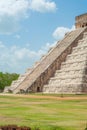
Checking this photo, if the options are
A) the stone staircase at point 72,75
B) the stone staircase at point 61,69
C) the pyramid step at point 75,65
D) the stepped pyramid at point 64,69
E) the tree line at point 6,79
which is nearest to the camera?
the stone staircase at point 72,75

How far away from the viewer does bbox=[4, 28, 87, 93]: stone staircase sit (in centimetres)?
5762

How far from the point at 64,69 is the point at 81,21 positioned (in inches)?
734

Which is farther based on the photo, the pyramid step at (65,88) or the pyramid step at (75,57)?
the pyramid step at (75,57)

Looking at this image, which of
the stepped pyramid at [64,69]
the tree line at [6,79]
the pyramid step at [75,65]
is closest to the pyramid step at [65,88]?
the stepped pyramid at [64,69]

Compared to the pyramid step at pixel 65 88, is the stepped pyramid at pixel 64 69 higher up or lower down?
higher up

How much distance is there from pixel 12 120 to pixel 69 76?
3727cm

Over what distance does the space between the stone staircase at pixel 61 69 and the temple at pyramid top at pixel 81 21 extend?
3209mm

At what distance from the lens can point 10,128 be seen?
17.3 metres

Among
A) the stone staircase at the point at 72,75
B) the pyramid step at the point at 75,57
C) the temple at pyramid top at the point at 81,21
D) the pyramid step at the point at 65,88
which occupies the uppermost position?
the temple at pyramid top at the point at 81,21

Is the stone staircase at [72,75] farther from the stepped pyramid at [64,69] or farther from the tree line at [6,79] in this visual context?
the tree line at [6,79]

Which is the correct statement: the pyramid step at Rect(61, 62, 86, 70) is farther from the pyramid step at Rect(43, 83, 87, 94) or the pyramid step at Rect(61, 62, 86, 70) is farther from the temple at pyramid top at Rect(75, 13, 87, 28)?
the temple at pyramid top at Rect(75, 13, 87, 28)

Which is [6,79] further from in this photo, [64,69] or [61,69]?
[64,69]

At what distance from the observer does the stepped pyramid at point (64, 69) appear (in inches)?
2222

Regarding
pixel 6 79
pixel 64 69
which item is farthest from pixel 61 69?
pixel 6 79
